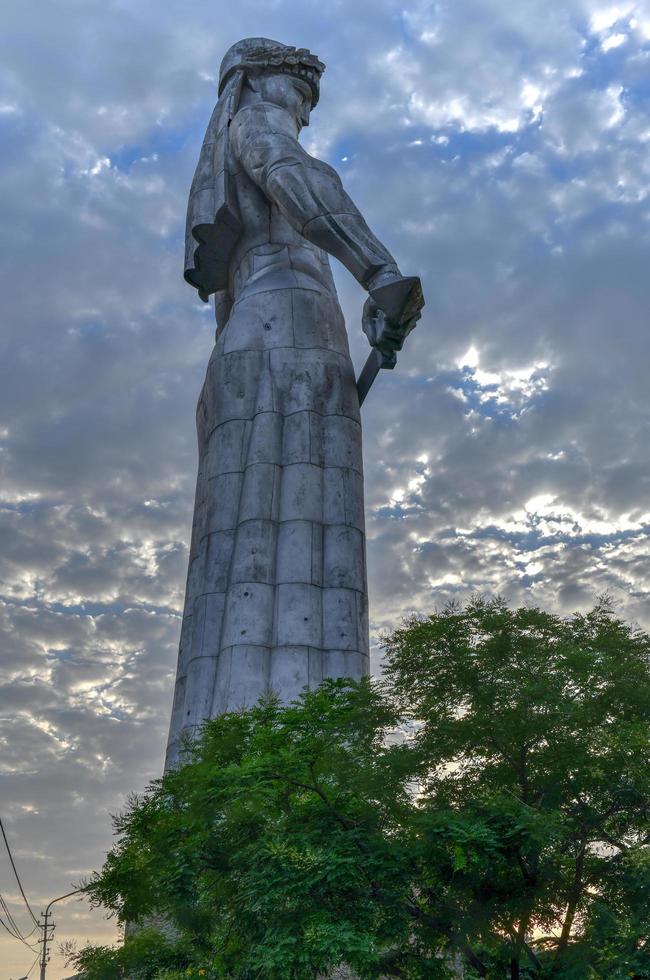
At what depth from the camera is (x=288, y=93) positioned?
76.0 feet

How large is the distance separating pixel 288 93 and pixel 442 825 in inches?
690

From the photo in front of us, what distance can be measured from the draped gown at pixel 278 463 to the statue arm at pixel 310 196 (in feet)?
0.09

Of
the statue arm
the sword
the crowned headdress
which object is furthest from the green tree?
the crowned headdress

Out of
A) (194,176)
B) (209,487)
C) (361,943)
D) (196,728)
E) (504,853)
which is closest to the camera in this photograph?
(361,943)

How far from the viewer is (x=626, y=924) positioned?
10.2m

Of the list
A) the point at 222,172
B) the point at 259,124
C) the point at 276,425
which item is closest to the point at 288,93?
the point at 259,124

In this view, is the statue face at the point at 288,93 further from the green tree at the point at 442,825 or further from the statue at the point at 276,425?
the green tree at the point at 442,825

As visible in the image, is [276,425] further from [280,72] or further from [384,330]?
[280,72]

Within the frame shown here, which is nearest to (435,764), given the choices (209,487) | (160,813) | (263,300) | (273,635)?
(160,813)

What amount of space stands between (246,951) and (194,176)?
16.6 meters

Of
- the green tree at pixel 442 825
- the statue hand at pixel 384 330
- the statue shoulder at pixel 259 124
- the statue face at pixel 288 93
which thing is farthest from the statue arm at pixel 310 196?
the green tree at pixel 442 825

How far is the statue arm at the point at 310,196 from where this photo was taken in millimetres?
19062

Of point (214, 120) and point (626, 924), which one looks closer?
point (626, 924)

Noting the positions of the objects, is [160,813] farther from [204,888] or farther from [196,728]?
[196,728]
